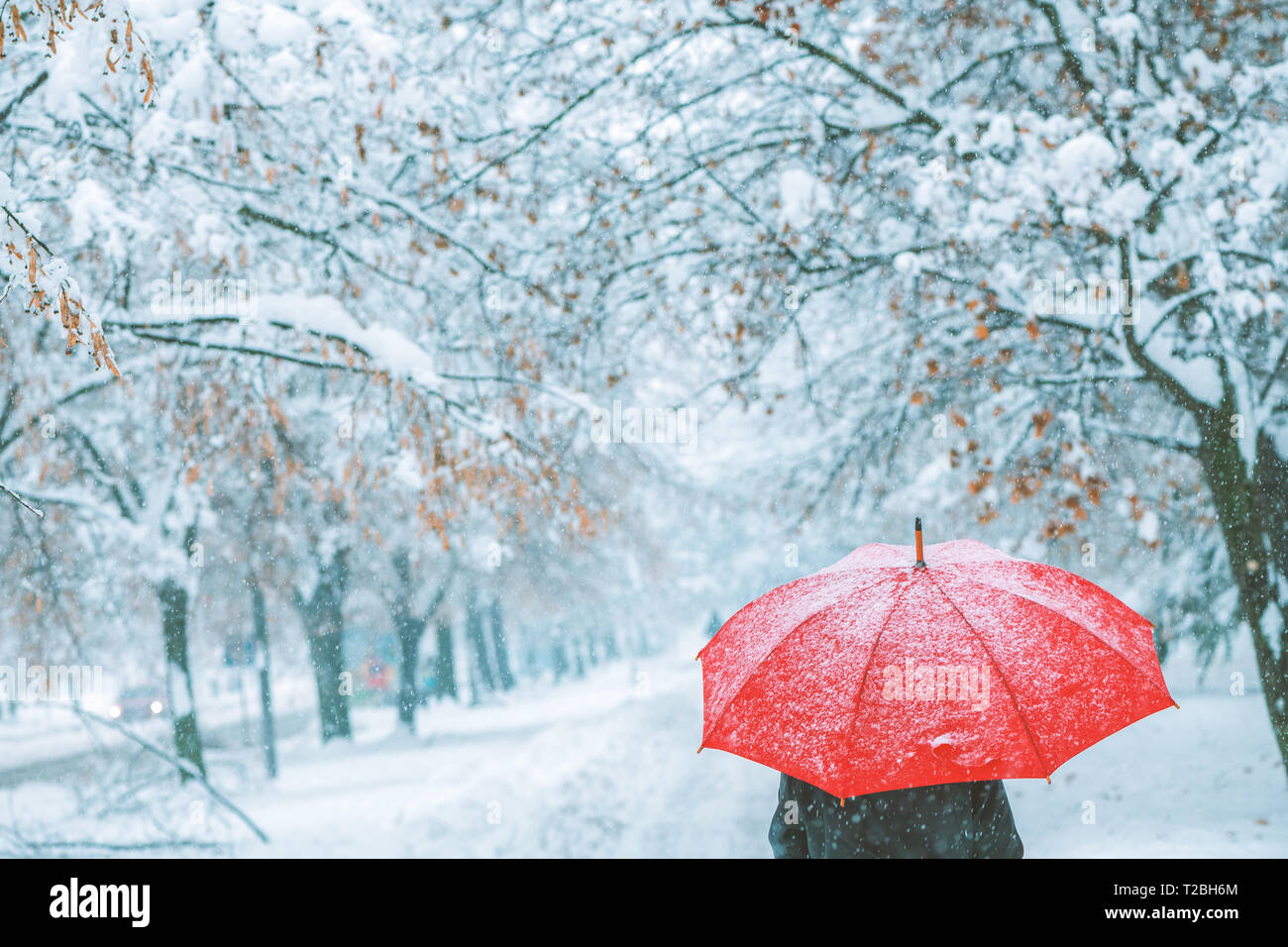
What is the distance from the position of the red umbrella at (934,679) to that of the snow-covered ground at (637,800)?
4.99 metres

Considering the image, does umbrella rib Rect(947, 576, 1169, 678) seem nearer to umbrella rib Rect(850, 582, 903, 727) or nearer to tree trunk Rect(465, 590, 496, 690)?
umbrella rib Rect(850, 582, 903, 727)

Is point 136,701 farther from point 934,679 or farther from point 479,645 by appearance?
point 934,679

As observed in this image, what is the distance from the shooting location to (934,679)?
8.02ft

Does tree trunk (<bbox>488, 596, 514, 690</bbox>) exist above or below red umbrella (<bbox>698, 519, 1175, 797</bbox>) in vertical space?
below

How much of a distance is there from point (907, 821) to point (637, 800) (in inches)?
315

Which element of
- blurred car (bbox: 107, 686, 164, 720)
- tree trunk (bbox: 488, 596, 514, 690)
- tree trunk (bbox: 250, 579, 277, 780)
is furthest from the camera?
blurred car (bbox: 107, 686, 164, 720)

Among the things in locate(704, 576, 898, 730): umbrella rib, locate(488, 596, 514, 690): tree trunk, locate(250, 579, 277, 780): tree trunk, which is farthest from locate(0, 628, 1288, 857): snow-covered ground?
locate(488, 596, 514, 690): tree trunk

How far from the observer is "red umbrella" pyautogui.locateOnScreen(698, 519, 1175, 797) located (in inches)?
94.6

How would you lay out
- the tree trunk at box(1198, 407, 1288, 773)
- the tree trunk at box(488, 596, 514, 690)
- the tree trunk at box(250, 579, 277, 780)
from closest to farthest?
the tree trunk at box(1198, 407, 1288, 773) < the tree trunk at box(250, 579, 277, 780) < the tree trunk at box(488, 596, 514, 690)

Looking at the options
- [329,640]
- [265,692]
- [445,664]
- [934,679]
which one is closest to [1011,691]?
[934,679]

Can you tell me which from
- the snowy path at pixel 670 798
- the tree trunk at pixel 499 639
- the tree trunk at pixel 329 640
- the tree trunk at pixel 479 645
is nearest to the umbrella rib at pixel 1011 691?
the snowy path at pixel 670 798

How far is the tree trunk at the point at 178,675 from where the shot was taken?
1045cm

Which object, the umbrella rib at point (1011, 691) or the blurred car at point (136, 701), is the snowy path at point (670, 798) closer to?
the umbrella rib at point (1011, 691)

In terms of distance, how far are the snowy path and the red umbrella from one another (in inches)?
196
